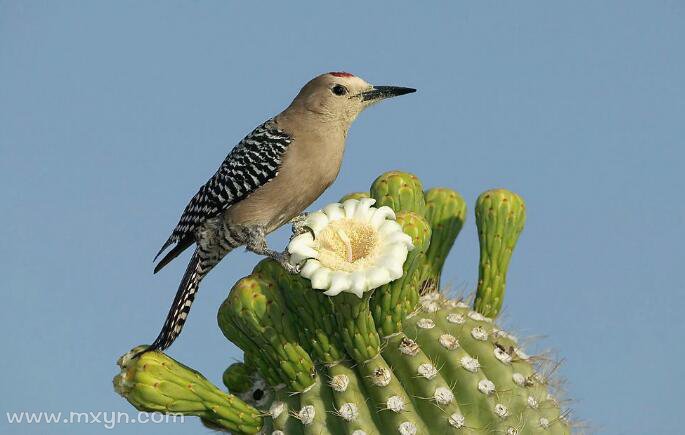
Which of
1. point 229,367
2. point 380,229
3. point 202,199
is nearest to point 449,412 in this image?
point 380,229

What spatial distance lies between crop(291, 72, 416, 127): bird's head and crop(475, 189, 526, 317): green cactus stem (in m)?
1.33

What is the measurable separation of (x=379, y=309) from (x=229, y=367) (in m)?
1.05

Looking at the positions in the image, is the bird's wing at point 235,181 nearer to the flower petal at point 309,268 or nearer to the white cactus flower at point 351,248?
the white cactus flower at point 351,248

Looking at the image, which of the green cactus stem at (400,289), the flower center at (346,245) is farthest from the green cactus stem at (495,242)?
the flower center at (346,245)

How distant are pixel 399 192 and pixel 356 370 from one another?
1.18 metres

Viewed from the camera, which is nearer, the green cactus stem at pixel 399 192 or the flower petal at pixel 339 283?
the flower petal at pixel 339 283

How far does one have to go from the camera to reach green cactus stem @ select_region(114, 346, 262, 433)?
425 centimetres

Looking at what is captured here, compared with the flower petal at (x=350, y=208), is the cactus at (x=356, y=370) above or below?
below

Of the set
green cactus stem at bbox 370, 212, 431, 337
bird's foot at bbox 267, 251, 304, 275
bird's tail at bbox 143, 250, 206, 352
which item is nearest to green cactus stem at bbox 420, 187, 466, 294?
green cactus stem at bbox 370, 212, 431, 337

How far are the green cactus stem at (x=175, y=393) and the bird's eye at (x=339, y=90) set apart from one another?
8.36 ft

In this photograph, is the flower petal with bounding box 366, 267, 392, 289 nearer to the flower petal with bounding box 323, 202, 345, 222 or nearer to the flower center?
the flower center

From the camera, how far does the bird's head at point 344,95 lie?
247 inches

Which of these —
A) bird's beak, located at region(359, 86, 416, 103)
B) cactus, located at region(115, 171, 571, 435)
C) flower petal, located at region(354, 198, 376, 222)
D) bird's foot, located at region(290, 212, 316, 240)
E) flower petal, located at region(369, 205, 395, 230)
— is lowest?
cactus, located at region(115, 171, 571, 435)

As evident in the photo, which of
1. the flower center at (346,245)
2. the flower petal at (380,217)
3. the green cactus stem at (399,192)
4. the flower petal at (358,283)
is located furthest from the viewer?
the green cactus stem at (399,192)
